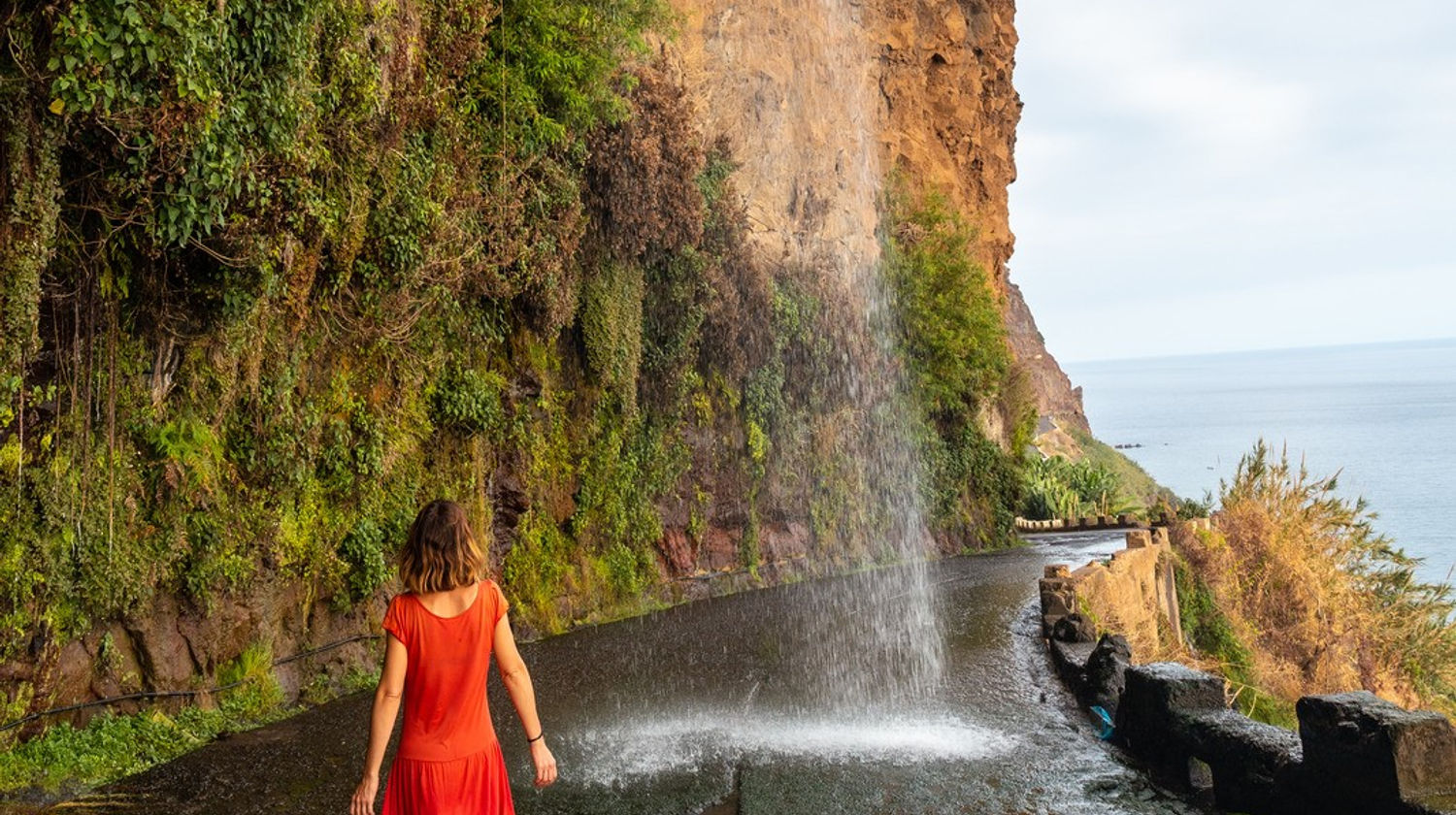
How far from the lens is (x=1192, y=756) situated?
6613 millimetres

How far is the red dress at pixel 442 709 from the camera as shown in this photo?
3988 mm

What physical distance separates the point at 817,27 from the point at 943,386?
9522 millimetres

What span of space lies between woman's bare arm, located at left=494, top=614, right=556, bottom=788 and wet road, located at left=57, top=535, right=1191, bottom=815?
2088 millimetres

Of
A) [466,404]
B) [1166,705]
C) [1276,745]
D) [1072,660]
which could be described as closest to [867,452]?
[466,404]

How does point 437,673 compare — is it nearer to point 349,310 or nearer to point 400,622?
point 400,622

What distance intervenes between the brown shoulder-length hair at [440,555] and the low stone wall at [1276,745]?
175 inches

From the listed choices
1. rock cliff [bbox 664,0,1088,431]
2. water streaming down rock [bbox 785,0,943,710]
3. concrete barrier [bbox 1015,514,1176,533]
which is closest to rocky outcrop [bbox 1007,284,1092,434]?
rock cliff [bbox 664,0,1088,431]

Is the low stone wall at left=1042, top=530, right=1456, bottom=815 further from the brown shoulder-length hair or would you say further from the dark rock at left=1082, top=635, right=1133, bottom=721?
the brown shoulder-length hair

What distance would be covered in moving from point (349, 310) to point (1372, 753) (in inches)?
345

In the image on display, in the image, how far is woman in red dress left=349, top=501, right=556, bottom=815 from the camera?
3965 millimetres

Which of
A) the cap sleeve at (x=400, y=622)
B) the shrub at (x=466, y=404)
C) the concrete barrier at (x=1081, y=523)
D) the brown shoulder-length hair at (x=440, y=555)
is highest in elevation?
the shrub at (x=466, y=404)

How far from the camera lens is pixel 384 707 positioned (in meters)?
3.99

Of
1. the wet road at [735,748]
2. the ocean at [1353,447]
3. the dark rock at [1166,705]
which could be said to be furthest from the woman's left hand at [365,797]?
the ocean at [1353,447]

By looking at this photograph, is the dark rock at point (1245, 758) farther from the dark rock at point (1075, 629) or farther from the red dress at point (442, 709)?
the red dress at point (442, 709)
